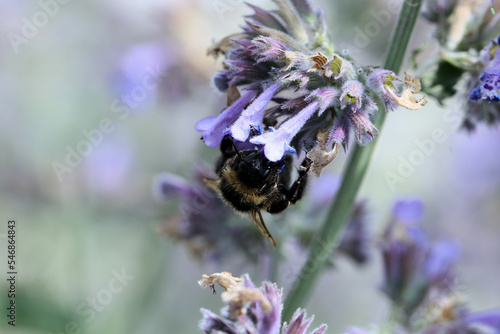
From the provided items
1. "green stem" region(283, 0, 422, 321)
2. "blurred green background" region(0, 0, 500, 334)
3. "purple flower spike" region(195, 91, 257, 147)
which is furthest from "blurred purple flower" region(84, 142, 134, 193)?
"purple flower spike" region(195, 91, 257, 147)

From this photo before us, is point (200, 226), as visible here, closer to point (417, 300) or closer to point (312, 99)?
point (417, 300)

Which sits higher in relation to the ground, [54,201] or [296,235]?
[54,201]

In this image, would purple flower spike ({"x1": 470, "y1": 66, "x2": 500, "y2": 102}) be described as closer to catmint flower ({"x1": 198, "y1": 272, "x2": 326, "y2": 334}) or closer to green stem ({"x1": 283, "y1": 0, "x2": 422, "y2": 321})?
green stem ({"x1": 283, "y1": 0, "x2": 422, "y2": 321})

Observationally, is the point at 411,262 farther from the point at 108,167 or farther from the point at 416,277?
the point at 108,167

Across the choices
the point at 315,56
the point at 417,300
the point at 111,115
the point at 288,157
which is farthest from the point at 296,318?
the point at 111,115

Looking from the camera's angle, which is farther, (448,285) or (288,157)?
(448,285)

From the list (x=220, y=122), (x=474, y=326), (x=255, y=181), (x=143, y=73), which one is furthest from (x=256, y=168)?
(x=143, y=73)

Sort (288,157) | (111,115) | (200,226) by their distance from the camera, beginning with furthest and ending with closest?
1. (111,115)
2. (200,226)
3. (288,157)

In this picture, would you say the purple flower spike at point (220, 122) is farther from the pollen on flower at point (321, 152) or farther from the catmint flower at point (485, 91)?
the catmint flower at point (485, 91)
